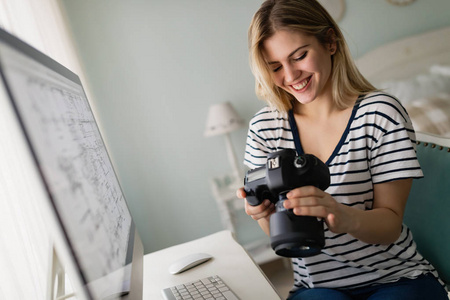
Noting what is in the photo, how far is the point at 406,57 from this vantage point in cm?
275

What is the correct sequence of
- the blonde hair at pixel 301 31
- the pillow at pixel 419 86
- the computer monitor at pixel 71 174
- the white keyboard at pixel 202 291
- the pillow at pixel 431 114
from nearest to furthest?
the computer monitor at pixel 71 174
the white keyboard at pixel 202 291
the blonde hair at pixel 301 31
the pillow at pixel 431 114
the pillow at pixel 419 86

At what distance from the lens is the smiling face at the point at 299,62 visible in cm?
100

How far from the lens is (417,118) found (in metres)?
2.34

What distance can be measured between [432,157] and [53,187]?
91 cm

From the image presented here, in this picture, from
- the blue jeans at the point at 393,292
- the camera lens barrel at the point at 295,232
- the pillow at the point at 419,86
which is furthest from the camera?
the pillow at the point at 419,86

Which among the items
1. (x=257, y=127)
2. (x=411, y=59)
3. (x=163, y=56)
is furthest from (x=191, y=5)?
(x=257, y=127)

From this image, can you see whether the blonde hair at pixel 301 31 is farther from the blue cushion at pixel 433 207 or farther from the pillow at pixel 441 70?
the pillow at pixel 441 70

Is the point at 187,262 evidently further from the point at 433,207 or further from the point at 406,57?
→ the point at 406,57

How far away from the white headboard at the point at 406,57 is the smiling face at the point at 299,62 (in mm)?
1806

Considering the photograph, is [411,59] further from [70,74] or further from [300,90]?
[70,74]

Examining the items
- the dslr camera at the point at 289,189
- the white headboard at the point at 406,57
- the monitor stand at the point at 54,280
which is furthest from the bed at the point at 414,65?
the monitor stand at the point at 54,280

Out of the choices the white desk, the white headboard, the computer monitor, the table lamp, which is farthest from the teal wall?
the computer monitor

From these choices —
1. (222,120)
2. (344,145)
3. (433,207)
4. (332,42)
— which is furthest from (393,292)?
(222,120)

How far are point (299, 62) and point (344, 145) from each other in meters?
0.23
